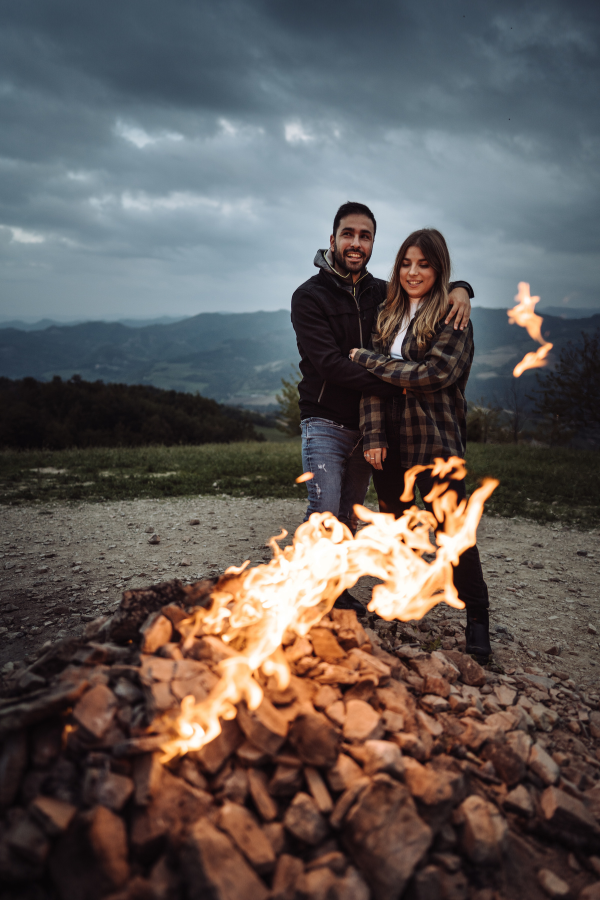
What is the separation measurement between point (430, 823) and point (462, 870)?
0.67 ft

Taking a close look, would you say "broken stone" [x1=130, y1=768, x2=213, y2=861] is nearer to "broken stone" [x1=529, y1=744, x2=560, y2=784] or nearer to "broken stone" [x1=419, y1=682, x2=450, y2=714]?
"broken stone" [x1=419, y1=682, x2=450, y2=714]

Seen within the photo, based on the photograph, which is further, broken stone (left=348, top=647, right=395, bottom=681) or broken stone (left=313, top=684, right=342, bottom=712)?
broken stone (left=348, top=647, right=395, bottom=681)

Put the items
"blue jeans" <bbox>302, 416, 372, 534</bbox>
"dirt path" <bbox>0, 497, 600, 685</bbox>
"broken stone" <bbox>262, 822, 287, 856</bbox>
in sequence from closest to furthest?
"broken stone" <bbox>262, 822, 287, 856</bbox>, "blue jeans" <bbox>302, 416, 372, 534</bbox>, "dirt path" <bbox>0, 497, 600, 685</bbox>

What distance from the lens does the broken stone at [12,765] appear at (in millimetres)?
1950

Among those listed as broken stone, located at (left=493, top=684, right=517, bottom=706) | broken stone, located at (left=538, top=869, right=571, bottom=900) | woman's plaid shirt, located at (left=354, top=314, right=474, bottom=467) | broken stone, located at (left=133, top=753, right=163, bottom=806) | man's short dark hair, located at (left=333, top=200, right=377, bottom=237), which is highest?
man's short dark hair, located at (left=333, top=200, right=377, bottom=237)

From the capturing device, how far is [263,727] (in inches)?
85.4

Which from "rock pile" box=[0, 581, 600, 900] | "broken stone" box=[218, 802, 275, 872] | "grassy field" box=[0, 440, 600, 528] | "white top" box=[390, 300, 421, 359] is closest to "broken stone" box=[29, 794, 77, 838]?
"rock pile" box=[0, 581, 600, 900]

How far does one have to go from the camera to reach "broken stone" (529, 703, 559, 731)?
290cm

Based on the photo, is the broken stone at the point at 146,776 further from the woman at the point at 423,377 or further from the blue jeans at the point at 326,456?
the woman at the point at 423,377

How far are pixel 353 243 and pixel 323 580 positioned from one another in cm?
236

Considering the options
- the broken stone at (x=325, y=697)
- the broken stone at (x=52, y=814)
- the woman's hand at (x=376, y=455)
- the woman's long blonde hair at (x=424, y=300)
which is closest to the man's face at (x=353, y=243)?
the woman's long blonde hair at (x=424, y=300)

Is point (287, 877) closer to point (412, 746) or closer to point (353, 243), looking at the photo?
point (412, 746)

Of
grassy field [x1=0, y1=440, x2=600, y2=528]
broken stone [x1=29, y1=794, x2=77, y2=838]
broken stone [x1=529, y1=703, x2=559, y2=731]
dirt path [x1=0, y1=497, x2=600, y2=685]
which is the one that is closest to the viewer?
broken stone [x1=29, y1=794, x2=77, y2=838]

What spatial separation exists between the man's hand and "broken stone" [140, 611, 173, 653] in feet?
→ 8.43
